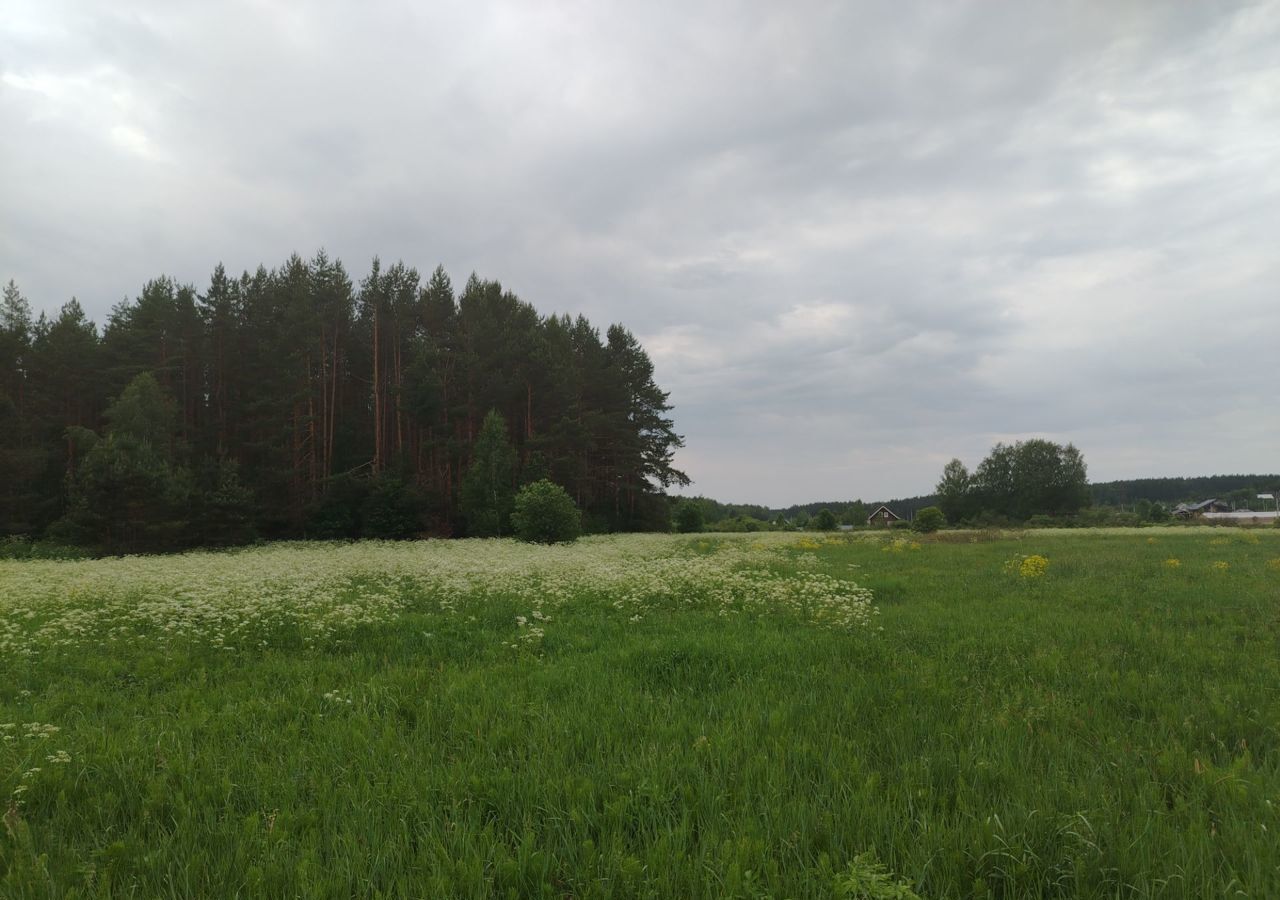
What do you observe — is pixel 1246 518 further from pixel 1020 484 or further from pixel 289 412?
pixel 289 412

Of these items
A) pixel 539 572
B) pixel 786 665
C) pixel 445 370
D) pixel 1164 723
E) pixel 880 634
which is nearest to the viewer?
pixel 1164 723

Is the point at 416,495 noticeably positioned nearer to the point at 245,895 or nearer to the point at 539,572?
the point at 539,572

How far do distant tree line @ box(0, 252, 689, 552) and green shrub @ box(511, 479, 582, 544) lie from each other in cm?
501

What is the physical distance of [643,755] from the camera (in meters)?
3.96

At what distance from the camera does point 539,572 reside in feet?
46.6

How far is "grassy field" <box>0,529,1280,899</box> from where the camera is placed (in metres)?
2.80

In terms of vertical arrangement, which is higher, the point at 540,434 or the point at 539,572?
the point at 540,434

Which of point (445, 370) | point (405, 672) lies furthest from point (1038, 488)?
point (405, 672)

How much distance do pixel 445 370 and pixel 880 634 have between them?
35435 millimetres

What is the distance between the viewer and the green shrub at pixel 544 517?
90.3 feet

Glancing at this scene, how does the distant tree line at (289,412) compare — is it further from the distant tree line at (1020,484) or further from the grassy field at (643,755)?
the distant tree line at (1020,484)

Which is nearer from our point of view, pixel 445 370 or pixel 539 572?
pixel 539 572

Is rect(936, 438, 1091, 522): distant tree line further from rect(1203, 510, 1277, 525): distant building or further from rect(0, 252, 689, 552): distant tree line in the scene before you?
rect(0, 252, 689, 552): distant tree line

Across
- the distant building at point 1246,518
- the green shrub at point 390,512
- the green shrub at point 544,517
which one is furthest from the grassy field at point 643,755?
the distant building at point 1246,518
